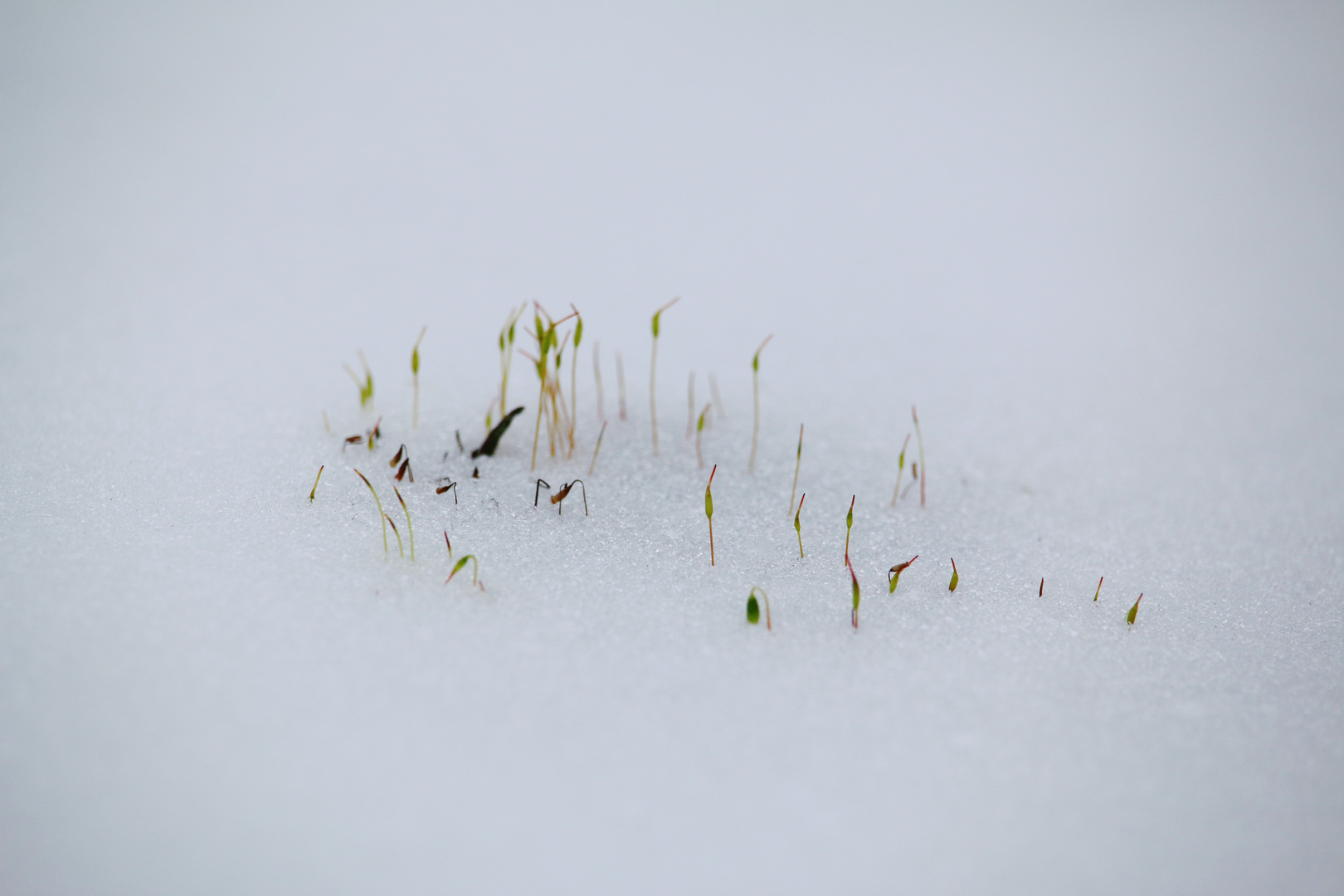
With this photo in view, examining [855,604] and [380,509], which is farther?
[380,509]

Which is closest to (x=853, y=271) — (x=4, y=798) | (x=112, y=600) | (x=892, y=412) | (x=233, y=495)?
(x=892, y=412)

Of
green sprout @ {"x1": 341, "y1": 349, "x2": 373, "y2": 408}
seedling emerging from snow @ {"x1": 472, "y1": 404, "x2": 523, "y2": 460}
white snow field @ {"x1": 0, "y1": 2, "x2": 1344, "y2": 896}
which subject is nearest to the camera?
white snow field @ {"x1": 0, "y1": 2, "x2": 1344, "y2": 896}

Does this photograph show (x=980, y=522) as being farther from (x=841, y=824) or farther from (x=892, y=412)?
(x=841, y=824)

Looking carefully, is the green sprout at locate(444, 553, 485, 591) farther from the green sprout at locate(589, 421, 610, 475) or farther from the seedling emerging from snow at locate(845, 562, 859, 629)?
the seedling emerging from snow at locate(845, 562, 859, 629)

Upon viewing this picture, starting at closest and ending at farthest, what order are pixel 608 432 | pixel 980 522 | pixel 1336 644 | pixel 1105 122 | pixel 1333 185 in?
pixel 1336 644
pixel 980 522
pixel 608 432
pixel 1333 185
pixel 1105 122

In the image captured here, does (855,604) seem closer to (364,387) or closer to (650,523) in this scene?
(650,523)

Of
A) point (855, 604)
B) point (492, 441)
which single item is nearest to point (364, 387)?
point (492, 441)

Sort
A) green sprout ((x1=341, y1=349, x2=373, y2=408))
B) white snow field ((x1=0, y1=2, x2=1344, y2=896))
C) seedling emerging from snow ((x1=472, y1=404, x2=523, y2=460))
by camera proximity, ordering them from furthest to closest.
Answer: green sprout ((x1=341, y1=349, x2=373, y2=408)) → seedling emerging from snow ((x1=472, y1=404, x2=523, y2=460)) → white snow field ((x1=0, y1=2, x2=1344, y2=896))

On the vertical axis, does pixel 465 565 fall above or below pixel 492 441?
below

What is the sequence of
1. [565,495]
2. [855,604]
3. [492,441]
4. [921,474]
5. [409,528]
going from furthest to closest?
1. [921,474]
2. [492,441]
3. [565,495]
4. [409,528]
5. [855,604]

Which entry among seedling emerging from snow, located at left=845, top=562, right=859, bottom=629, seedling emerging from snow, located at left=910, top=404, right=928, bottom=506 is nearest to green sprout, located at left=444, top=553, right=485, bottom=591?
seedling emerging from snow, located at left=845, top=562, right=859, bottom=629

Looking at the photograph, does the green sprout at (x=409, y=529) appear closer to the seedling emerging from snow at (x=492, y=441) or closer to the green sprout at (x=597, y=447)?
the seedling emerging from snow at (x=492, y=441)
